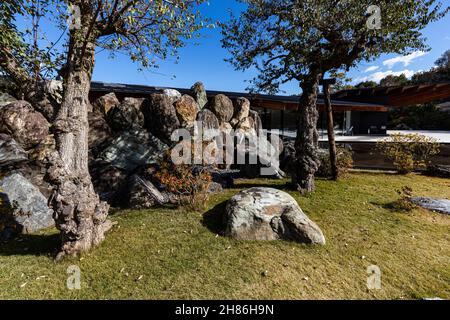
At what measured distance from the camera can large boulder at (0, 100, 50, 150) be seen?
838 cm

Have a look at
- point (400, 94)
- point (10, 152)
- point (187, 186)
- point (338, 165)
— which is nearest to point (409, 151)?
point (338, 165)

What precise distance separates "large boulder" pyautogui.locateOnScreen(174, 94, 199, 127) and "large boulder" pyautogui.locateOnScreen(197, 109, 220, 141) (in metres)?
0.33

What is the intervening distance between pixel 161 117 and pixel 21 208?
587cm

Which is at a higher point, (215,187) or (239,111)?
(239,111)

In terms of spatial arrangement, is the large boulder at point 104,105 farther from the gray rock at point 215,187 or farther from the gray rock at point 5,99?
the gray rock at point 215,187

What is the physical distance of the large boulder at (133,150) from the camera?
8.38 meters

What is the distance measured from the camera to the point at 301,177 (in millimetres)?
7559

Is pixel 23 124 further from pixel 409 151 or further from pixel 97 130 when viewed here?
pixel 409 151

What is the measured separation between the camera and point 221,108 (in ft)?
40.2

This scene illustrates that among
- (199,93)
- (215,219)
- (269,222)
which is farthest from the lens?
(199,93)

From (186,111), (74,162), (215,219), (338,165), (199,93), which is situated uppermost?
(199,93)
